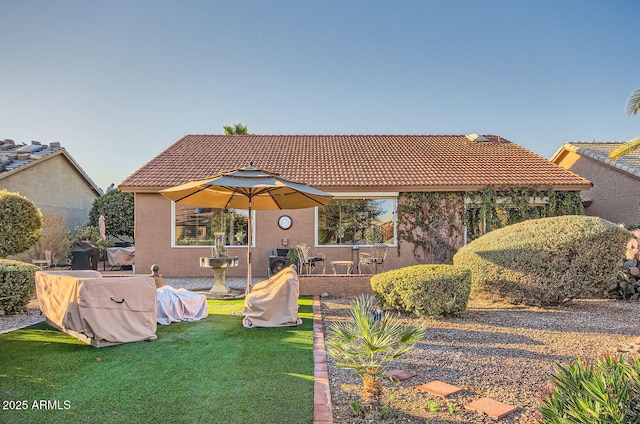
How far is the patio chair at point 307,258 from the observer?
12.3m

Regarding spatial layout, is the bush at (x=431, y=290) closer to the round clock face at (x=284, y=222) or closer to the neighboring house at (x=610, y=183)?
the round clock face at (x=284, y=222)

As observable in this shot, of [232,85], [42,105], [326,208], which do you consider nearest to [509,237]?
[326,208]

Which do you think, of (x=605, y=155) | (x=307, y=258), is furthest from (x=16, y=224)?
(x=605, y=155)

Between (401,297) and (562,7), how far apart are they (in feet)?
33.3

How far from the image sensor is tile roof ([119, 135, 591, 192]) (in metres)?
14.4

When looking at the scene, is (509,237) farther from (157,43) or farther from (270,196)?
(157,43)

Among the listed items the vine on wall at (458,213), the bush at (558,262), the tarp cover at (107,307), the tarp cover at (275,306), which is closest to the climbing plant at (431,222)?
the vine on wall at (458,213)

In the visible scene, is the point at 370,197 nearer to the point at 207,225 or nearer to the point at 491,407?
the point at 207,225

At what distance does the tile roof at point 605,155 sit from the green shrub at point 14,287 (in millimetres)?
20314

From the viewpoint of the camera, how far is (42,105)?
13.1m

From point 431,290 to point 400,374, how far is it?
305 centimetres

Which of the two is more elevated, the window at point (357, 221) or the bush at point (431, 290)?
the window at point (357, 221)

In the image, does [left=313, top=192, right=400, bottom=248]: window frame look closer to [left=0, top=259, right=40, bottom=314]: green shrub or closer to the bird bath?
the bird bath

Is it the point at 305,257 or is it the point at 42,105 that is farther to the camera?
the point at 42,105
